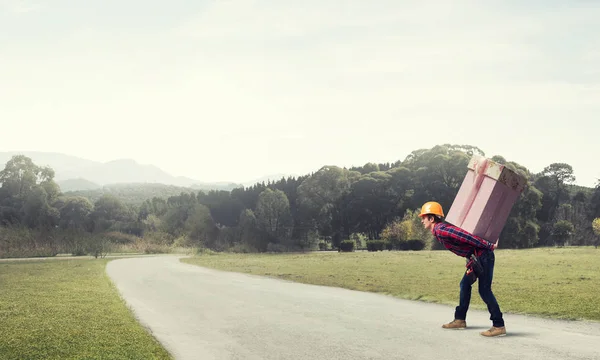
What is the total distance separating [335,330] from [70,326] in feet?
18.0

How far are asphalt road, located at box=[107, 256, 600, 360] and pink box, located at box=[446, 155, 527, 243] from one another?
1.85 m

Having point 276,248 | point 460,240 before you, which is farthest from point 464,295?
point 276,248

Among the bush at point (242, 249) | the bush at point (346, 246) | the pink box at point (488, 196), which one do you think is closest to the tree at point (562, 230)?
the bush at point (346, 246)

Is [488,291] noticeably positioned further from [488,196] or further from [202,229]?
[202,229]

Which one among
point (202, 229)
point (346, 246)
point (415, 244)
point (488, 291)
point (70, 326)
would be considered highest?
point (488, 291)

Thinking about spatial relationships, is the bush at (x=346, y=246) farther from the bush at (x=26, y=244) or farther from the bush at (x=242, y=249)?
the bush at (x=26, y=244)

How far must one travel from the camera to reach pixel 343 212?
84.1 meters

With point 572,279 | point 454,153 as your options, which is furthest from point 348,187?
point 572,279

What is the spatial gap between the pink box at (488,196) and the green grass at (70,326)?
17.5 feet

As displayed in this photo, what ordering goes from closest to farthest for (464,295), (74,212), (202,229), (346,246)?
(464,295), (346,246), (202,229), (74,212)

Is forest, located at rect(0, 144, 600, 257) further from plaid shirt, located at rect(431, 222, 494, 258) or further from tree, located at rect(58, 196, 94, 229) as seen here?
plaid shirt, located at rect(431, 222, 494, 258)

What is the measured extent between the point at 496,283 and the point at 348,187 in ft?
221

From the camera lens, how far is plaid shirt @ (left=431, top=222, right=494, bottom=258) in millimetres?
8836

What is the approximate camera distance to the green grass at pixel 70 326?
8711 mm
